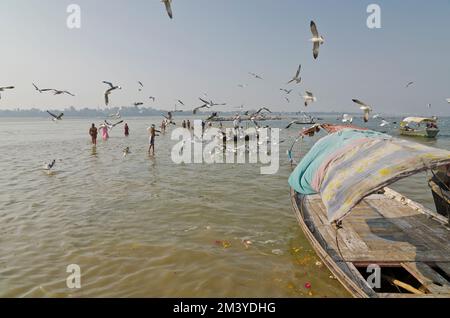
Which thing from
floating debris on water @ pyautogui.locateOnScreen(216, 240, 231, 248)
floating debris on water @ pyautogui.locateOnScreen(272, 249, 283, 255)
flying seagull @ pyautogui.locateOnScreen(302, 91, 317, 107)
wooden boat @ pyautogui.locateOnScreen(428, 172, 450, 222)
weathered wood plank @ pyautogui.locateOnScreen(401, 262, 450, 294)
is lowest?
floating debris on water @ pyautogui.locateOnScreen(272, 249, 283, 255)

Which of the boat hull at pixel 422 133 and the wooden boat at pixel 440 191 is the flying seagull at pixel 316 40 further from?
the boat hull at pixel 422 133

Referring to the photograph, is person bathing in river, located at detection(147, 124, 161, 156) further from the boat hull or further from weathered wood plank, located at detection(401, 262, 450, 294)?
the boat hull

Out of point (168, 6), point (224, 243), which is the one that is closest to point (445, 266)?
point (224, 243)

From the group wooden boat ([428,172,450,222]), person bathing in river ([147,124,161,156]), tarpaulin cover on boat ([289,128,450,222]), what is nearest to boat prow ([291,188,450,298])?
wooden boat ([428,172,450,222])

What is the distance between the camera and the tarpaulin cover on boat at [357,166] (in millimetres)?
6113

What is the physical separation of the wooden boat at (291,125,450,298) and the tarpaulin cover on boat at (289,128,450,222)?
1.16 meters

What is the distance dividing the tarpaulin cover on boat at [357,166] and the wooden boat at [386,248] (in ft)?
3.79

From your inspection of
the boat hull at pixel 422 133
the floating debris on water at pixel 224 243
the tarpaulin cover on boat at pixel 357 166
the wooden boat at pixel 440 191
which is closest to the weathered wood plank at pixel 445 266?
the wooden boat at pixel 440 191

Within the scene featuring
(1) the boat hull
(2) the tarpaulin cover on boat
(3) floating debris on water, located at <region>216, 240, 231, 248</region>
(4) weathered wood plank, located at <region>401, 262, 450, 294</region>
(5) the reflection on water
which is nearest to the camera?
(2) the tarpaulin cover on boat

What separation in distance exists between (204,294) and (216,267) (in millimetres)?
1203

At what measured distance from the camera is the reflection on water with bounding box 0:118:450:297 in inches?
295
